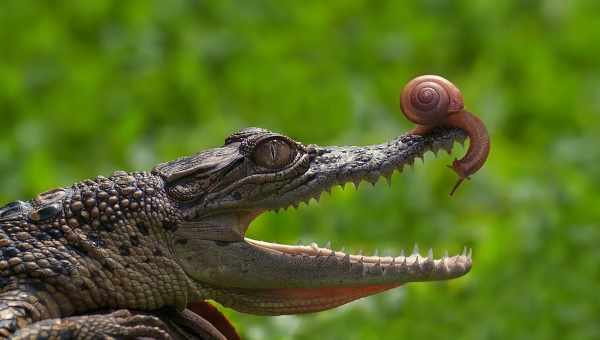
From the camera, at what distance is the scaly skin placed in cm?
440

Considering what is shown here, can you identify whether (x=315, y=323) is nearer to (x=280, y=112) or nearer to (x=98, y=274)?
(x=98, y=274)

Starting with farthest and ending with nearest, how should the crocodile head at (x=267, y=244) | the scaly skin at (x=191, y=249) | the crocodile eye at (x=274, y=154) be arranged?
the crocodile eye at (x=274, y=154) < the crocodile head at (x=267, y=244) < the scaly skin at (x=191, y=249)

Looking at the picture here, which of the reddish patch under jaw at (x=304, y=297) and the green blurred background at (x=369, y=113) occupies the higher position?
the green blurred background at (x=369, y=113)

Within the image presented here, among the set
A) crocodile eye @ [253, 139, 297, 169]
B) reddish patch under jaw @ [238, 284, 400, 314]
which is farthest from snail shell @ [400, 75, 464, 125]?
reddish patch under jaw @ [238, 284, 400, 314]

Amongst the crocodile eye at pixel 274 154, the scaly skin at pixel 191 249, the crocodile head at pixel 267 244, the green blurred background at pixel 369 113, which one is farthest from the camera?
the green blurred background at pixel 369 113

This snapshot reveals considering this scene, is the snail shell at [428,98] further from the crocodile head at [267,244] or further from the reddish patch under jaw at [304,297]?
the reddish patch under jaw at [304,297]

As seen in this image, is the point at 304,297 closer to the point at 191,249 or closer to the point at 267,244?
the point at 267,244

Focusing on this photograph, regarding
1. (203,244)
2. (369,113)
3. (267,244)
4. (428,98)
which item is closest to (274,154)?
(267,244)

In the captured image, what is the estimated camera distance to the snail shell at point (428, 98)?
469 centimetres

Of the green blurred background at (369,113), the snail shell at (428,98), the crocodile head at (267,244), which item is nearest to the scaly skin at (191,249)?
the crocodile head at (267,244)

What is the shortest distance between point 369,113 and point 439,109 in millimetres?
5719

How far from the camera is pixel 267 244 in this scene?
4.75 m

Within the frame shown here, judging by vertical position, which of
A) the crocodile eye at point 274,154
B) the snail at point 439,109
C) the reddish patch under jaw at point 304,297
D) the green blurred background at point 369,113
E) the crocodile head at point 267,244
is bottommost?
the reddish patch under jaw at point 304,297

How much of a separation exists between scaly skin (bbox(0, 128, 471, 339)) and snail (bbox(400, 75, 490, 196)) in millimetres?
47
